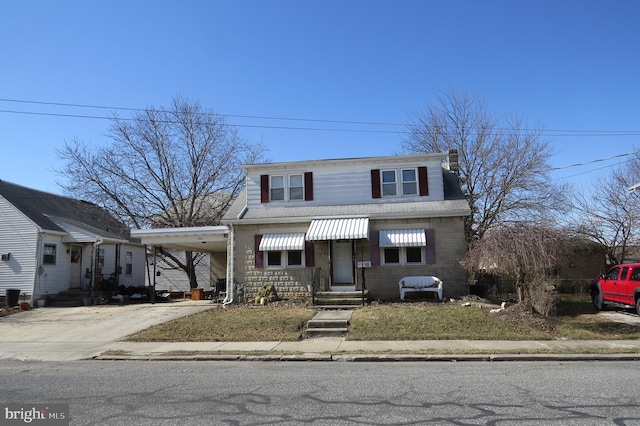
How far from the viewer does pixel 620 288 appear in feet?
47.3

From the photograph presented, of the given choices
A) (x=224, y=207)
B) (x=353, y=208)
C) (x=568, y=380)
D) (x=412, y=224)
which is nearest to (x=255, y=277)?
(x=353, y=208)

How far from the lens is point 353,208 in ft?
61.3

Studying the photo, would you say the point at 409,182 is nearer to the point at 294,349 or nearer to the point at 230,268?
the point at 230,268

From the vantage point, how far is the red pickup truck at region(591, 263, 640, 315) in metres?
13.9

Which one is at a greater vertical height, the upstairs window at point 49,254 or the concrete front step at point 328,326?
the upstairs window at point 49,254

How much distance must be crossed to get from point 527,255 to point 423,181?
6792 millimetres

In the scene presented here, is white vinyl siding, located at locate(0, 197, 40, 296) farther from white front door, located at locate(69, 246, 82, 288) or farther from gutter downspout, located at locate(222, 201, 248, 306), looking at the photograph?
gutter downspout, located at locate(222, 201, 248, 306)

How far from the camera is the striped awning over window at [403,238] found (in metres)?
17.0

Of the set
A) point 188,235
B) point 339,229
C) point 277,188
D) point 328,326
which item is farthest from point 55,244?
point 328,326

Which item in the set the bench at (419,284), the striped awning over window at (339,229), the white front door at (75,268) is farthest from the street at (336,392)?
the white front door at (75,268)

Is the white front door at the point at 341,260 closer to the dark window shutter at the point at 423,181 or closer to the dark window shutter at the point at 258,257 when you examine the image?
the dark window shutter at the point at 258,257

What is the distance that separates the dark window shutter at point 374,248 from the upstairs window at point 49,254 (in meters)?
15.0

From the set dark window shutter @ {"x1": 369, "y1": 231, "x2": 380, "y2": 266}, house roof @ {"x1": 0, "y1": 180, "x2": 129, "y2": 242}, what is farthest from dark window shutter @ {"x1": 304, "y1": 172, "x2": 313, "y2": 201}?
house roof @ {"x1": 0, "y1": 180, "x2": 129, "y2": 242}

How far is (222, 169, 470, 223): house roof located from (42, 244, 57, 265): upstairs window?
9.20 metres
